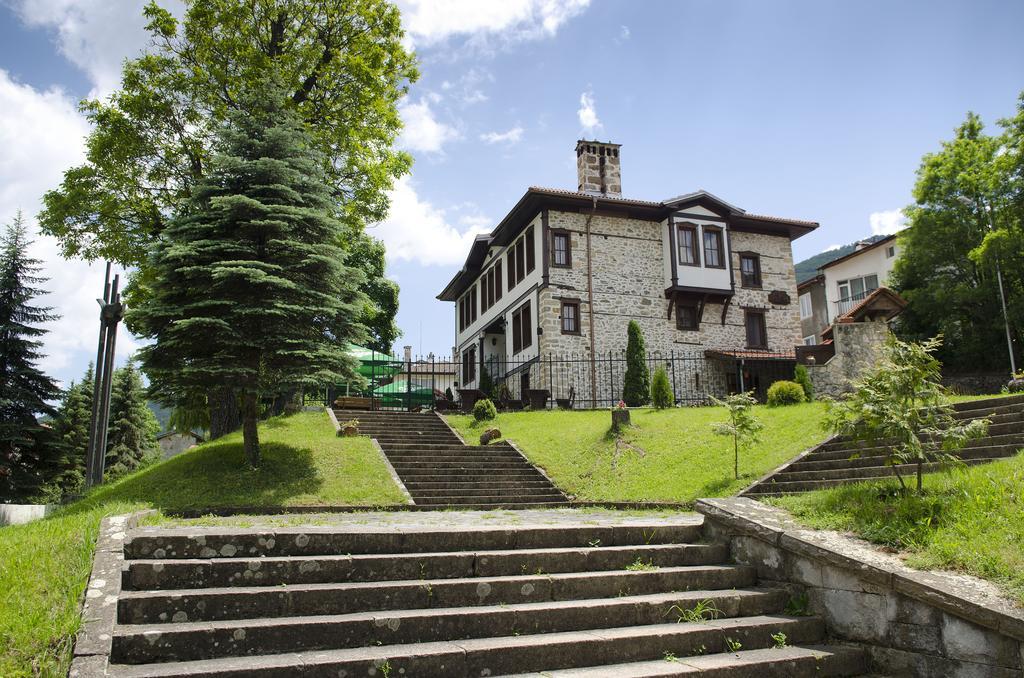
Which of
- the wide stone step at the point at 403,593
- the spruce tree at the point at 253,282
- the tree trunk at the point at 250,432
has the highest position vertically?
the spruce tree at the point at 253,282

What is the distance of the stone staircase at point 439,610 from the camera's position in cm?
404

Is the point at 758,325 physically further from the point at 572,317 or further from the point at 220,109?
the point at 220,109

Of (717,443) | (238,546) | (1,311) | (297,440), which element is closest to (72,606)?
(238,546)

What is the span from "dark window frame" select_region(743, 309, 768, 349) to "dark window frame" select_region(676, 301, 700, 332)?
237 cm

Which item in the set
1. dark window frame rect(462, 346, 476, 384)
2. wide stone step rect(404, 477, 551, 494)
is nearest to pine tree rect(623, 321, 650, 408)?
wide stone step rect(404, 477, 551, 494)

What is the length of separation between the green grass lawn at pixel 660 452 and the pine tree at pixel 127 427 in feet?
65.4

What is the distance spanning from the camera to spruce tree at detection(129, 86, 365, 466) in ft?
41.2

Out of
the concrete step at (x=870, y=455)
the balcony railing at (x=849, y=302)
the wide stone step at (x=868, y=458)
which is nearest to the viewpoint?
the wide stone step at (x=868, y=458)

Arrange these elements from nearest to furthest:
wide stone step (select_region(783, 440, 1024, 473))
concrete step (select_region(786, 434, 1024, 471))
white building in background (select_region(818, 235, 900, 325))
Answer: wide stone step (select_region(783, 440, 1024, 473)) → concrete step (select_region(786, 434, 1024, 471)) → white building in background (select_region(818, 235, 900, 325))

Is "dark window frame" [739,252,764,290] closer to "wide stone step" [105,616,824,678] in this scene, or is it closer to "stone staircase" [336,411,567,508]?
"stone staircase" [336,411,567,508]

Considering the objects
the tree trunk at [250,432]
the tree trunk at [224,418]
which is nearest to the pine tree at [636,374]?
the tree trunk at [224,418]

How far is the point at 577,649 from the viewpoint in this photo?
4465mm

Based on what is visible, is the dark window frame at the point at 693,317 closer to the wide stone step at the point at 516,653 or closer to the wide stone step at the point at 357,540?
the wide stone step at the point at 357,540

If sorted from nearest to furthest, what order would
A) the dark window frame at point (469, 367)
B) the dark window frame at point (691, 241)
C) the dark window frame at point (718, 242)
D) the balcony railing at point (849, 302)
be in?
1. the dark window frame at point (691, 241)
2. the dark window frame at point (718, 242)
3. the dark window frame at point (469, 367)
4. the balcony railing at point (849, 302)
